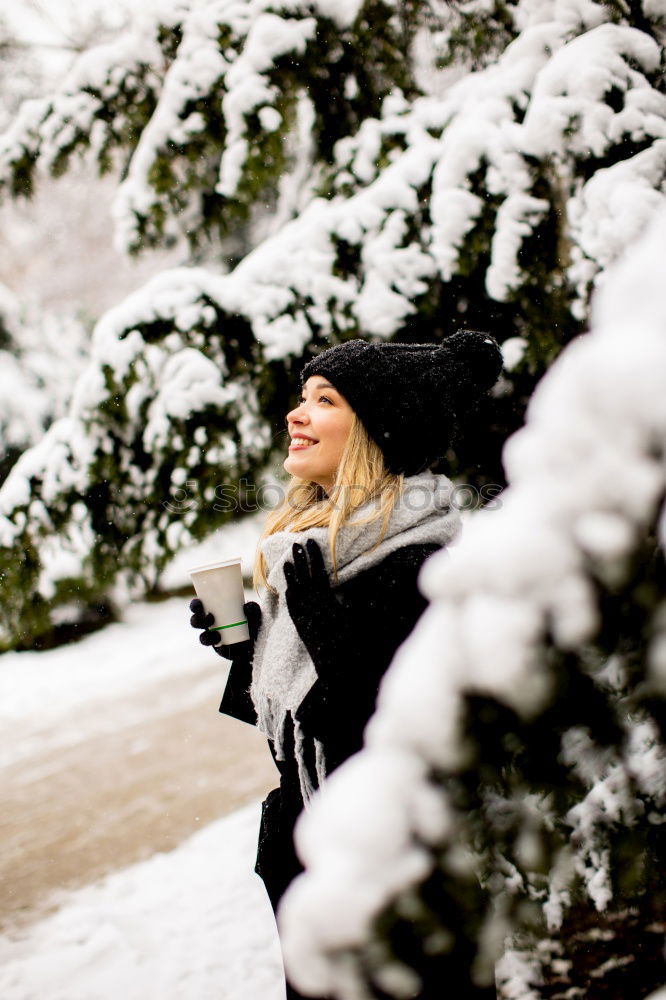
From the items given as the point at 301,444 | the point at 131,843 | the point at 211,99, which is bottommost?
the point at 131,843

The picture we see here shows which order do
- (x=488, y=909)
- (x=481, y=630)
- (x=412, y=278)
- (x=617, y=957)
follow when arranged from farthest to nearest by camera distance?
(x=412, y=278) < (x=617, y=957) < (x=488, y=909) < (x=481, y=630)

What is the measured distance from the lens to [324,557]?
5.49ft

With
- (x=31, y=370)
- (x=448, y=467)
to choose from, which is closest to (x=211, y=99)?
(x=448, y=467)

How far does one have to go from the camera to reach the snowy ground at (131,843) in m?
2.67

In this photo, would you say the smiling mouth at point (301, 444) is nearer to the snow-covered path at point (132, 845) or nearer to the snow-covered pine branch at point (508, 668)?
the snow-covered pine branch at point (508, 668)

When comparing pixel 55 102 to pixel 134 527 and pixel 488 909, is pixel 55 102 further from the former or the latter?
pixel 488 909

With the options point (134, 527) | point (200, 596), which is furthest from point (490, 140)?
point (134, 527)

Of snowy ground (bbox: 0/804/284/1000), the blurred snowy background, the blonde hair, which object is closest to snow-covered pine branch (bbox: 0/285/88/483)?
the blurred snowy background

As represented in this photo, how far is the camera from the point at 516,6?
3.33 meters

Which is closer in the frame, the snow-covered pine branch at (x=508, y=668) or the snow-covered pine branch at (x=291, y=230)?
the snow-covered pine branch at (x=508, y=668)

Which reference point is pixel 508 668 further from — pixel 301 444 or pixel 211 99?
pixel 211 99

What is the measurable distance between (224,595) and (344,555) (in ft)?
1.30

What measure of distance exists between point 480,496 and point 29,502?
9.10 feet

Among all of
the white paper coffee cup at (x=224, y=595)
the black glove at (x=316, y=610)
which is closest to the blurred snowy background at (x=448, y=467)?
the black glove at (x=316, y=610)
